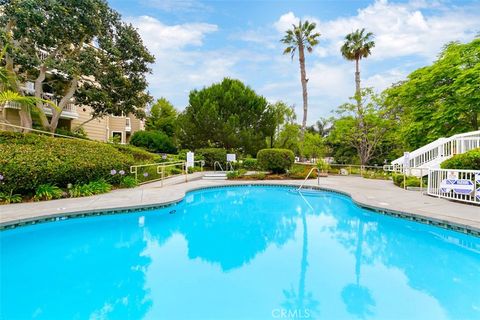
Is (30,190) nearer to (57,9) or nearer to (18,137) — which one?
(18,137)

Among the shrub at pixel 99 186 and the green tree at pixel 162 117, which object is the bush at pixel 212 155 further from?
the green tree at pixel 162 117

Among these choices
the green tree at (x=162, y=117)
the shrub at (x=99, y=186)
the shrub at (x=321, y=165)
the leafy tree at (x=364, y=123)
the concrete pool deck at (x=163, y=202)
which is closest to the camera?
the concrete pool deck at (x=163, y=202)

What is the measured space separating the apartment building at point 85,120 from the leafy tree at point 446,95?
20235 mm

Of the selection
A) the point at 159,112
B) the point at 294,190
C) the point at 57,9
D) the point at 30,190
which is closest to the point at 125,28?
the point at 57,9

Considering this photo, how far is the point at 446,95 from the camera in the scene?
1410 centimetres

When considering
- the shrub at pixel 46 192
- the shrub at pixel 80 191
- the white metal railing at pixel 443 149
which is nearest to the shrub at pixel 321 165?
the white metal railing at pixel 443 149

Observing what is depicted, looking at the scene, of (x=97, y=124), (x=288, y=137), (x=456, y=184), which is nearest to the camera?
(x=456, y=184)

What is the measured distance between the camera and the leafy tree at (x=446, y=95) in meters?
12.8

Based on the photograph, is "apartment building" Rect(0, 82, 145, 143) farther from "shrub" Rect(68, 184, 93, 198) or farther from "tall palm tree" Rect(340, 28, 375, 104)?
"tall palm tree" Rect(340, 28, 375, 104)

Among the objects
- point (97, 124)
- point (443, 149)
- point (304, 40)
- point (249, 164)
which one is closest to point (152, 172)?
point (249, 164)

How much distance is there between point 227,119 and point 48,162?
15.1m

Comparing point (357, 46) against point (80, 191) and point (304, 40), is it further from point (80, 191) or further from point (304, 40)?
point (80, 191)

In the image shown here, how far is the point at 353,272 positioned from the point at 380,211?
4.09 meters

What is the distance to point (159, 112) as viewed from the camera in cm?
3400
